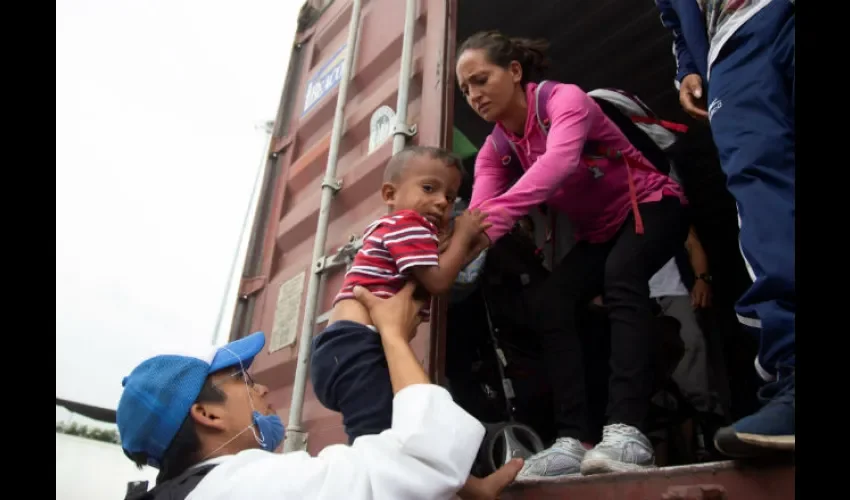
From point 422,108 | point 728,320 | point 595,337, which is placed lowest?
point 595,337

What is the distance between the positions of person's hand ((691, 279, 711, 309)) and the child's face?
115 cm

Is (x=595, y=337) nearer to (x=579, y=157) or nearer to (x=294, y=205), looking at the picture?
(x=579, y=157)

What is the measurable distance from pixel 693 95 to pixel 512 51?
58 cm

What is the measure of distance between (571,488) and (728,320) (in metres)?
2.27

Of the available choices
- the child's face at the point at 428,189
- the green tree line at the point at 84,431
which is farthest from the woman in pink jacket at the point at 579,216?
the green tree line at the point at 84,431

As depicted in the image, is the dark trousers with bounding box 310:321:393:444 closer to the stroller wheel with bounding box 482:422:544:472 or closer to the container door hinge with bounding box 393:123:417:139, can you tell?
the stroller wheel with bounding box 482:422:544:472

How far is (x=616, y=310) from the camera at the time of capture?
1.59 m

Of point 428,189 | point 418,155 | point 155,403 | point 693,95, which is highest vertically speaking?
point 693,95

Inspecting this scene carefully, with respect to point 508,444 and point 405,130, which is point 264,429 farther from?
point 405,130

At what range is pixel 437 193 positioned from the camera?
62.4 inches

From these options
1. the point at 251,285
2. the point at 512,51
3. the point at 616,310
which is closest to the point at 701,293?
the point at 616,310

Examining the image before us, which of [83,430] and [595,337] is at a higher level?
[595,337]
